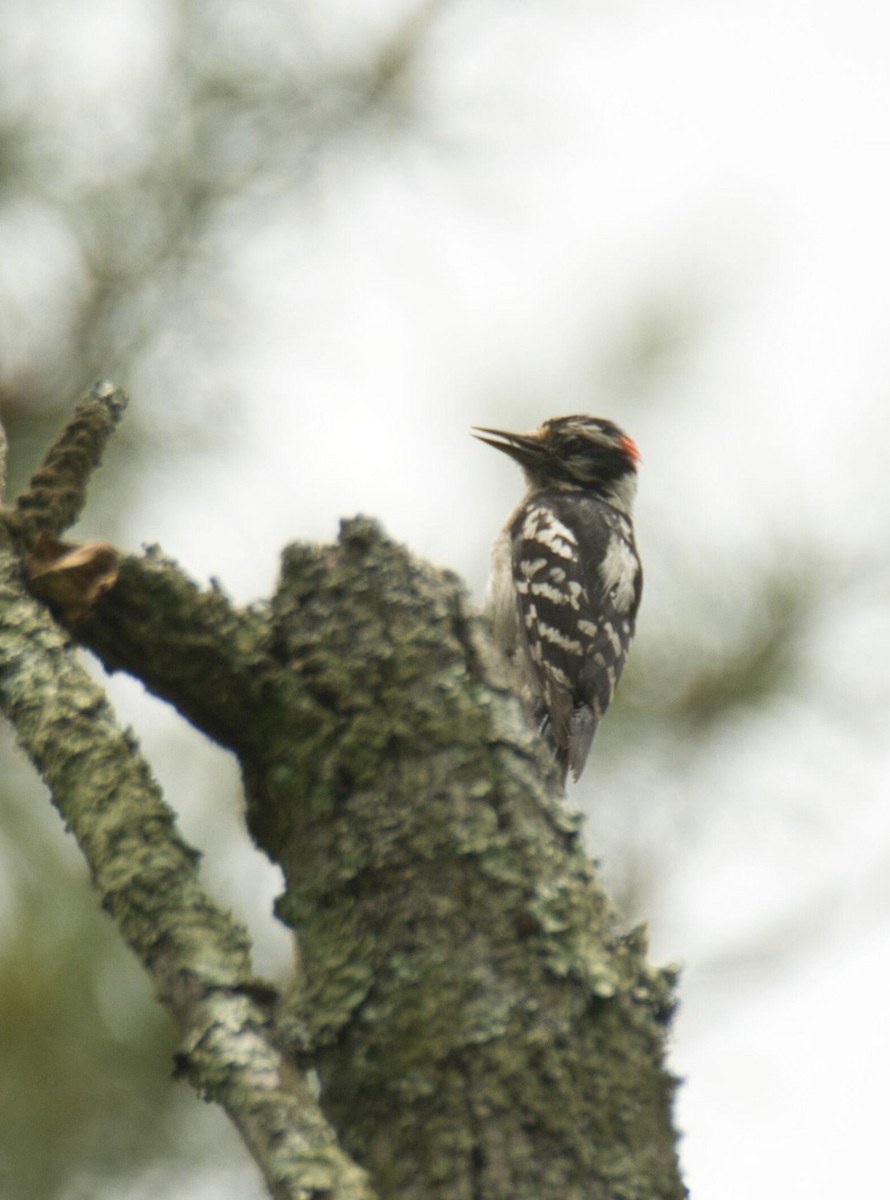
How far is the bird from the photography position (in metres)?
4.62

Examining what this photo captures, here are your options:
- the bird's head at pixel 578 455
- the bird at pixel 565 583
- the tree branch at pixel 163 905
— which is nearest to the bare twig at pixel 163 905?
the tree branch at pixel 163 905

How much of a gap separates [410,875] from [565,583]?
11.3 feet

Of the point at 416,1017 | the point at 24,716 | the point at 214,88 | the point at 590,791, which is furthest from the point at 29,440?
the point at 416,1017

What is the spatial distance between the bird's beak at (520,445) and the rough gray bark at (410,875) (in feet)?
9.96

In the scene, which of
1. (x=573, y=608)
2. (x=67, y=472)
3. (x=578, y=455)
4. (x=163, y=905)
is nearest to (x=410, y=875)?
(x=163, y=905)

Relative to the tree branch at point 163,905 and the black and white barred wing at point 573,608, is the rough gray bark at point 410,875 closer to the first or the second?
the tree branch at point 163,905

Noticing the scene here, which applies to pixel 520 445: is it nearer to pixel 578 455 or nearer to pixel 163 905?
pixel 578 455

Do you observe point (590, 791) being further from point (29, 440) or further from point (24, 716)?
point (24, 716)

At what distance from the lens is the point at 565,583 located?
5.16 m

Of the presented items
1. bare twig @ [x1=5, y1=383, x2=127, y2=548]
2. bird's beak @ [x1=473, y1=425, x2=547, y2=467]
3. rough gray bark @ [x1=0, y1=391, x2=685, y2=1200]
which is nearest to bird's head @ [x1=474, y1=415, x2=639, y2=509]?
bird's beak @ [x1=473, y1=425, x2=547, y2=467]

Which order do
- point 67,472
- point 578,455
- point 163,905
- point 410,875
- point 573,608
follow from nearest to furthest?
point 163,905, point 410,875, point 67,472, point 573,608, point 578,455

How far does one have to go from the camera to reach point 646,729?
441 centimetres

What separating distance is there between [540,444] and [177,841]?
389 centimetres

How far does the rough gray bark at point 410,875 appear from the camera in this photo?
1598 millimetres
